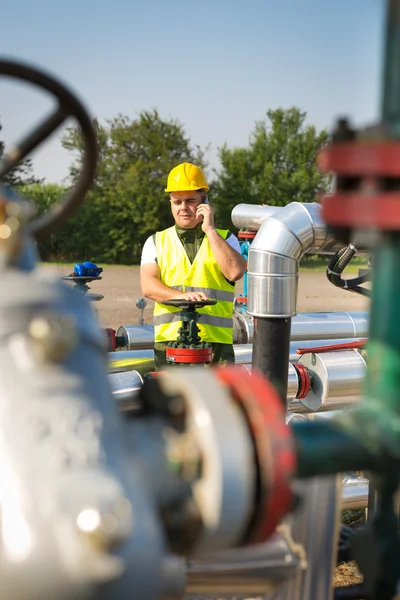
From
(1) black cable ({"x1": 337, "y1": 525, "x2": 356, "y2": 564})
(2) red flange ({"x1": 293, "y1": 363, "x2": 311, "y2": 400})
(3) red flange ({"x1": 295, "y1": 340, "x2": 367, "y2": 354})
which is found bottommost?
(2) red flange ({"x1": 293, "y1": 363, "x2": 311, "y2": 400})

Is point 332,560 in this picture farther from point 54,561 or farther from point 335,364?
point 335,364

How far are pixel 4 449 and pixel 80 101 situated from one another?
2.01 feet

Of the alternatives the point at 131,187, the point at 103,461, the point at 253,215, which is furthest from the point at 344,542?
the point at 131,187

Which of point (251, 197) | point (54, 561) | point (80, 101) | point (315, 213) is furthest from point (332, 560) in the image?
point (251, 197)

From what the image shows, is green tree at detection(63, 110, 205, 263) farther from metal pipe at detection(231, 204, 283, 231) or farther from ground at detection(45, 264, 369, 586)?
metal pipe at detection(231, 204, 283, 231)

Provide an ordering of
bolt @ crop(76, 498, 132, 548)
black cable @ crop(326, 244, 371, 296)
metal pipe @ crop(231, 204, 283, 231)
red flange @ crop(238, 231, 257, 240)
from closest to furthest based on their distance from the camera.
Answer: bolt @ crop(76, 498, 132, 548)
black cable @ crop(326, 244, 371, 296)
metal pipe @ crop(231, 204, 283, 231)
red flange @ crop(238, 231, 257, 240)

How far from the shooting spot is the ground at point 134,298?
9438mm

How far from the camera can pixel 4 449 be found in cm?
66

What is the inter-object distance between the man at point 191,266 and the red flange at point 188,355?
7.3 inches

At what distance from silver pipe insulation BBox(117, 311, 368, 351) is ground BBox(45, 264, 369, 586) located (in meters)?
1.57

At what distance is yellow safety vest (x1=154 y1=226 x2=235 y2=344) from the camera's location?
3719 millimetres

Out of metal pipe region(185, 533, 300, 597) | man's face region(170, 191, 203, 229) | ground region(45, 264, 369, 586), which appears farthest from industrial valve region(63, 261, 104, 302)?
metal pipe region(185, 533, 300, 597)

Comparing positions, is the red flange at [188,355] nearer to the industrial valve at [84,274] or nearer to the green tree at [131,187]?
the industrial valve at [84,274]

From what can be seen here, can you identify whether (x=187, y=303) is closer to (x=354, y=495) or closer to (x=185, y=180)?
(x=185, y=180)
